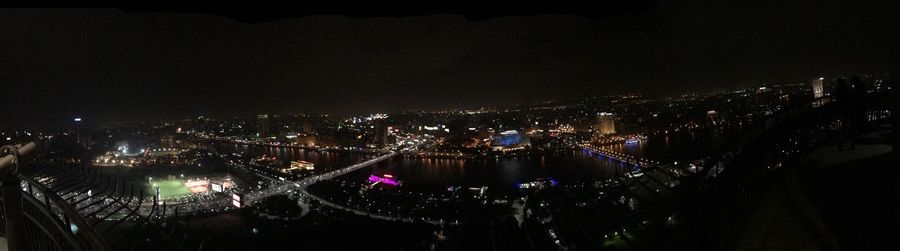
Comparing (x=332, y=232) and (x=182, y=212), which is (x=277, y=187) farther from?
(x=332, y=232)

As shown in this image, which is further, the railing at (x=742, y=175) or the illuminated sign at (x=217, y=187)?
the illuminated sign at (x=217, y=187)

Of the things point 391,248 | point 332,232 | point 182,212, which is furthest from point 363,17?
point 182,212

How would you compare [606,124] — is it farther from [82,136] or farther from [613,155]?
[82,136]

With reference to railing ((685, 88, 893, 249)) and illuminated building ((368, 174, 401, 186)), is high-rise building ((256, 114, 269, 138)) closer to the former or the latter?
illuminated building ((368, 174, 401, 186))

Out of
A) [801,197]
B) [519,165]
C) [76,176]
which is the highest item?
[76,176]

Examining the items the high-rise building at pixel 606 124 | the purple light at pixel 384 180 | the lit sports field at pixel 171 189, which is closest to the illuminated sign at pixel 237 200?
the lit sports field at pixel 171 189

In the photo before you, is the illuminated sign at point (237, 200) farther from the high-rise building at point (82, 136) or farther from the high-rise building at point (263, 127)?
the high-rise building at point (263, 127)
